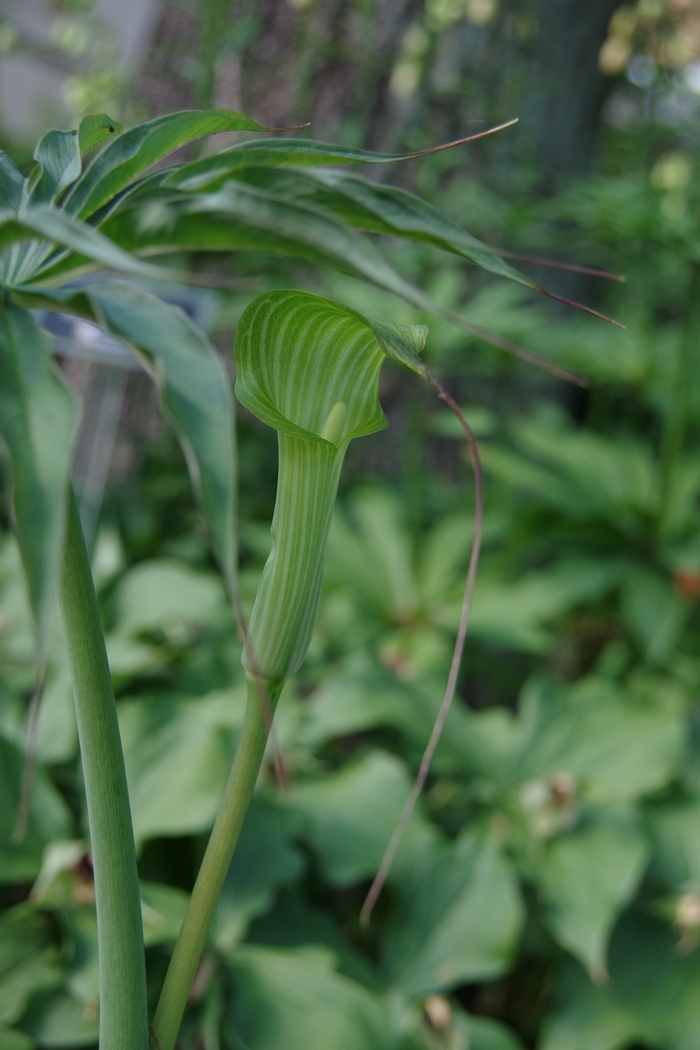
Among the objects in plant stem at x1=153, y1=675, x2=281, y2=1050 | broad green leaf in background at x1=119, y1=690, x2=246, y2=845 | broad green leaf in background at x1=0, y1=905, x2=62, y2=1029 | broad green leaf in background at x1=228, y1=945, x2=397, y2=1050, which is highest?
plant stem at x1=153, y1=675, x2=281, y2=1050

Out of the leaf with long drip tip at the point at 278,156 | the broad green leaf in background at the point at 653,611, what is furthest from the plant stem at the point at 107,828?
the broad green leaf in background at the point at 653,611

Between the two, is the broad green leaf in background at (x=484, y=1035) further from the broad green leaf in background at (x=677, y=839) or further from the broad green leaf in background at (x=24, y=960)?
the broad green leaf in background at (x=24, y=960)

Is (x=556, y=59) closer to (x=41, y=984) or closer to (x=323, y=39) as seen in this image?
(x=323, y=39)

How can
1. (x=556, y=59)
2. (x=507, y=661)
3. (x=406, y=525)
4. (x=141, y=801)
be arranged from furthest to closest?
(x=556, y=59) < (x=507, y=661) < (x=406, y=525) < (x=141, y=801)

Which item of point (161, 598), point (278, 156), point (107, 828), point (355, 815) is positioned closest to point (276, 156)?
point (278, 156)

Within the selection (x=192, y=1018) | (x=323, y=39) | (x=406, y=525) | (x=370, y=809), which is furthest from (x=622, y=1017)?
(x=323, y=39)

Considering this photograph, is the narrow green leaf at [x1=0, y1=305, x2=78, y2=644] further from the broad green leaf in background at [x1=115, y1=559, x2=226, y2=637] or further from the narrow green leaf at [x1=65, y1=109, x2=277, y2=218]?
the broad green leaf in background at [x1=115, y1=559, x2=226, y2=637]

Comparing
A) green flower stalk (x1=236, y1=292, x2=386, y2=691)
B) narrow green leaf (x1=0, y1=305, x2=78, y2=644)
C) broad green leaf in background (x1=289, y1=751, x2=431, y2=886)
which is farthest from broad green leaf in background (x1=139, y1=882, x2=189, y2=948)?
narrow green leaf (x1=0, y1=305, x2=78, y2=644)
